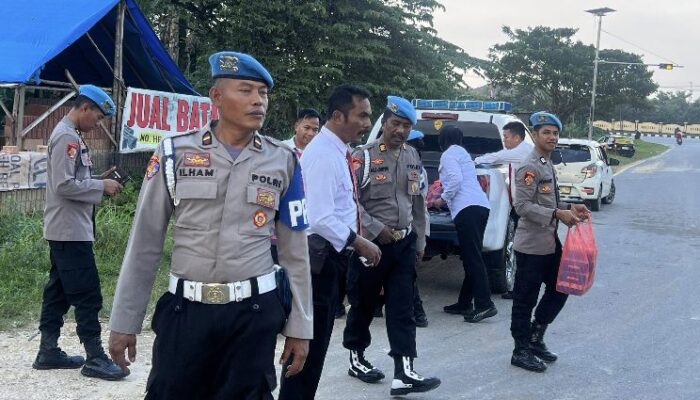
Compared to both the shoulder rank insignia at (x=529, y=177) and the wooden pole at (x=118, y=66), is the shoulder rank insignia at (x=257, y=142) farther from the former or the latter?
the wooden pole at (x=118, y=66)

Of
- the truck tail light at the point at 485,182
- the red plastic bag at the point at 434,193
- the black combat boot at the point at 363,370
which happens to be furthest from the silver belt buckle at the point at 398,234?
the truck tail light at the point at 485,182

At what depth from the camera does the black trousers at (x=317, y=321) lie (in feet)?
13.3

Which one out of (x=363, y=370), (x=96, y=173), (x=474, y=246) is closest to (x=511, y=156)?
(x=474, y=246)

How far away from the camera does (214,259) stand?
9.28 ft

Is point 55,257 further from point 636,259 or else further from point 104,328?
point 636,259

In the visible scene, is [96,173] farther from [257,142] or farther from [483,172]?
[257,142]

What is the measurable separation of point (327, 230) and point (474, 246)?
3362mm

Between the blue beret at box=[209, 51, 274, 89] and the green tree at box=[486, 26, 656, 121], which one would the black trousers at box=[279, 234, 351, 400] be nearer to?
the blue beret at box=[209, 51, 274, 89]

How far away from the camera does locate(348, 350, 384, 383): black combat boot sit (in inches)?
208

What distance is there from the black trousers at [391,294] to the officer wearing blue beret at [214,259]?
6.59ft

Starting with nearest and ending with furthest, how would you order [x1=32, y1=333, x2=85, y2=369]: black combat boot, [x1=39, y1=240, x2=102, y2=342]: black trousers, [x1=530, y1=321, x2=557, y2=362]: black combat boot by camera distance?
[x1=39, y1=240, x2=102, y2=342]: black trousers
[x1=32, y1=333, x2=85, y2=369]: black combat boot
[x1=530, y1=321, x2=557, y2=362]: black combat boot

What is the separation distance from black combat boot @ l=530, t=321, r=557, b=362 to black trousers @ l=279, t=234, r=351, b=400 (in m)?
2.34

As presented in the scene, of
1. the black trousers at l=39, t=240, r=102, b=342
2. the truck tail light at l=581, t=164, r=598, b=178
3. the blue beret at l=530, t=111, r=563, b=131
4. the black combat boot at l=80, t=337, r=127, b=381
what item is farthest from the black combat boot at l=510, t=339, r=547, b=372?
the truck tail light at l=581, t=164, r=598, b=178

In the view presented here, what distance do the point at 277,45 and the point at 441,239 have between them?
36.0ft
